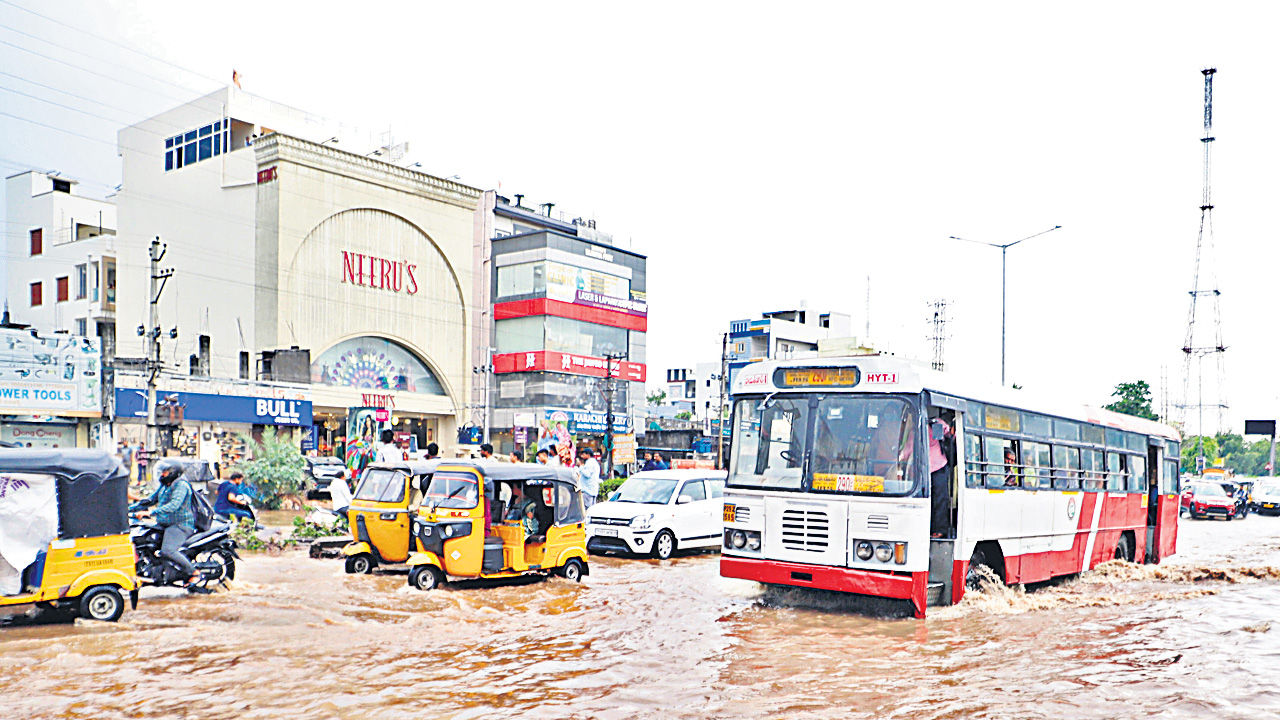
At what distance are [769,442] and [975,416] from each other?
2495 mm

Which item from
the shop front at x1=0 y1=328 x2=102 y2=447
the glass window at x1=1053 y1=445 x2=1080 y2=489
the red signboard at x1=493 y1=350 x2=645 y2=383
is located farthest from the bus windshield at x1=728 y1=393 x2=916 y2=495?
the red signboard at x1=493 y1=350 x2=645 y2=383

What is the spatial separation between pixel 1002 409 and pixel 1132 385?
8567 cm

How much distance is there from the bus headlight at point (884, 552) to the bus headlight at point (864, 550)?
2.9 inches

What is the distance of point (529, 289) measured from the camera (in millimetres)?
62000

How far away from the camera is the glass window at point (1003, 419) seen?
1207cm

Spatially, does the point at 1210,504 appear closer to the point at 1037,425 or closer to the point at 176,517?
the point at 1037,425

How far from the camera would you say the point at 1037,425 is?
1318cm

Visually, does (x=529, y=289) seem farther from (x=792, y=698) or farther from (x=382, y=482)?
(x=792, y=698)

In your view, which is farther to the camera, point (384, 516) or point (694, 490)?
point (694, 490)

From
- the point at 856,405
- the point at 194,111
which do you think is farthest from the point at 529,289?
the point at 856,405

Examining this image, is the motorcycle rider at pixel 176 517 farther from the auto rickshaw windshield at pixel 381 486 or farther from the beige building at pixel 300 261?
the beige building at pixel 300 261

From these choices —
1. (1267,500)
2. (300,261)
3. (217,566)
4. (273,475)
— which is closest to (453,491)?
(217,566)

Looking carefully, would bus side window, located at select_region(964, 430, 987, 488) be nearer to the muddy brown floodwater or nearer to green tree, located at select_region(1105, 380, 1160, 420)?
the muddy brown floodwater

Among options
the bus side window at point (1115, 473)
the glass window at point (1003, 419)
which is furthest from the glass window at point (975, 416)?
the bus side window at point (1115, 473)
